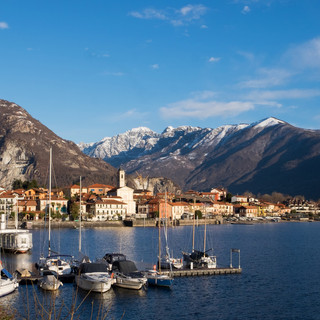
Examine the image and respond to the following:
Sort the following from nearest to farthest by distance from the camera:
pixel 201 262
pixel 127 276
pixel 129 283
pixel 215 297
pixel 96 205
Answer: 1. pixel 215 297
2. pixel 129 283
3. pixel 127 276
4. pixel 201 262
5. pixel 96 205

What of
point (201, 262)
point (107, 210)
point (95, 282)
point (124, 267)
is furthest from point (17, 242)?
point (107, 210)

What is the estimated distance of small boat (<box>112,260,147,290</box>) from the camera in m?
38.8

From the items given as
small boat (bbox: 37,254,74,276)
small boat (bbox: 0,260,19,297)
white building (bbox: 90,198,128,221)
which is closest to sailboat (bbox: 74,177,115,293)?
small boat (bbox: 0,260,19,297)

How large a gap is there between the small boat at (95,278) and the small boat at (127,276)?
0.71 meters

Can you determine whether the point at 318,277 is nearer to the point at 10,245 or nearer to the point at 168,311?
the point at 168,311

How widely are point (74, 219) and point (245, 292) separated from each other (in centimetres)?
9615

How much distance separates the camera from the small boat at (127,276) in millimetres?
38750

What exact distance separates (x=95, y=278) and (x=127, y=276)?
301cm

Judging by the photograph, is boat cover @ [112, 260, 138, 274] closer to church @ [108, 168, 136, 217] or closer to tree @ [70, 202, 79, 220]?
tree @ [70, 202, 79, 220]

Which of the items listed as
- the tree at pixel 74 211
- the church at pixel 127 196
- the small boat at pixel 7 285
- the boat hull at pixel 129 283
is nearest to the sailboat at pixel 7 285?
the small boat at pixel 7 285

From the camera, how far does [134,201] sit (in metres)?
163

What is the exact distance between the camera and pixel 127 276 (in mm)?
39469

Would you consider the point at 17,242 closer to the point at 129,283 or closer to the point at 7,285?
Result: the point at 129,283

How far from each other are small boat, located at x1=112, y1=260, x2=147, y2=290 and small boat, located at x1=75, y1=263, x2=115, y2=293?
71 cm
